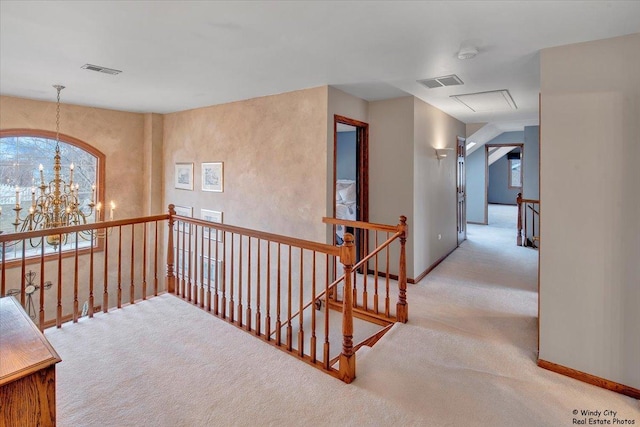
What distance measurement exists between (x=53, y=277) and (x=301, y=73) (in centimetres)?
486

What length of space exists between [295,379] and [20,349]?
154 centimetres

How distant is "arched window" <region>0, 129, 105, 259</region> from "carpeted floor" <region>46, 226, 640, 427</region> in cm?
261

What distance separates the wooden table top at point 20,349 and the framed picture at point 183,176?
4.21 meters

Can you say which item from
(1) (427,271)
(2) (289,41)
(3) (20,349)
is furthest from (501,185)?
(3) (20,349)

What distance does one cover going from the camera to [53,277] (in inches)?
204

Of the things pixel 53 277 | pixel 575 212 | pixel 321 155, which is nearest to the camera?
pixel 575 212

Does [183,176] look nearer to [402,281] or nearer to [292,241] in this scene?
[292,241]

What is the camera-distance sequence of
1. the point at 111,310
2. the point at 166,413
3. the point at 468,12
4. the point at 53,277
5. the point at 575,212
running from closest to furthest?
the point at 166,413 → the point at 468,12 → the point at 575,212 → the point at 111,310 → the point at 53,277

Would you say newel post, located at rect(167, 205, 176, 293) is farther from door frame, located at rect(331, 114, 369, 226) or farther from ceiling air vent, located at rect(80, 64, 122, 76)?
door frame, located at rect(331, 114, 369, 226)

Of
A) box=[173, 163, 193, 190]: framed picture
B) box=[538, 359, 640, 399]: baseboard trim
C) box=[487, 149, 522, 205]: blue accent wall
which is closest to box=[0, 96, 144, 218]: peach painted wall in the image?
box=[173, 163, 193, 190]: framed picture

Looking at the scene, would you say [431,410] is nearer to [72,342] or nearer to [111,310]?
[72,342]

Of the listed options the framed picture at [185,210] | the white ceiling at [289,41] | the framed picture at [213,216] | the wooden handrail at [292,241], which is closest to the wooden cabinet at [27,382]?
the wooden handrail at [292,241]

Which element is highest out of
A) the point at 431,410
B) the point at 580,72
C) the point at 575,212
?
the point at 580,72

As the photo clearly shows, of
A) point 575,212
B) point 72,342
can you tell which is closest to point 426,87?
point 575,212
